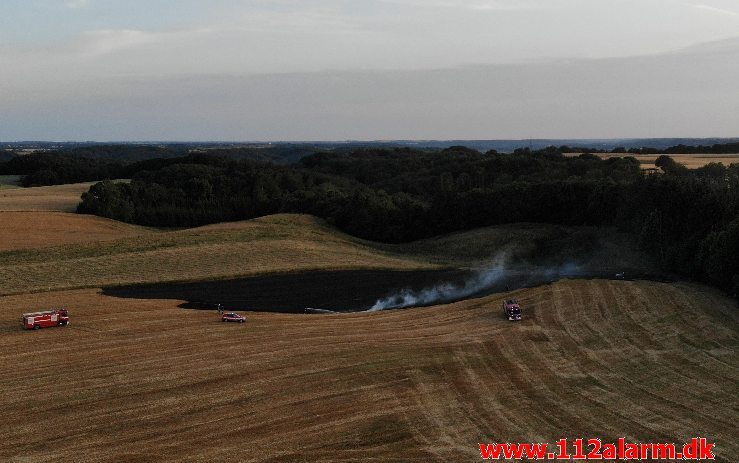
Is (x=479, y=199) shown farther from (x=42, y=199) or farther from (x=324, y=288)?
(x=42, y=199)

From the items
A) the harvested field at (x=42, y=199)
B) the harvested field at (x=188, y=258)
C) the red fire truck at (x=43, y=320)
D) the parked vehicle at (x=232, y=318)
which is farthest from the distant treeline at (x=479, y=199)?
the red fire truck at (x=43, y=320)

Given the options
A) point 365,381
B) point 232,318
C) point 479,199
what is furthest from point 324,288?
point 479,199

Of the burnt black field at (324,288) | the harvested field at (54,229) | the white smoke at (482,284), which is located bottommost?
the white smoke at (482,284)

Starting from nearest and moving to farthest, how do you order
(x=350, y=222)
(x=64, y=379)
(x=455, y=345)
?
(x=64, y=379) → (x=455, y=345) → (x=350, y=222)

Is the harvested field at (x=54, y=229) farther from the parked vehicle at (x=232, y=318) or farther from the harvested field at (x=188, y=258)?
the parked vehicle at (x=232, y=318)

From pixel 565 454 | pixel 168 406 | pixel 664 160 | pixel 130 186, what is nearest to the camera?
pixel 565 454

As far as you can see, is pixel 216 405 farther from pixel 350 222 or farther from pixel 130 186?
pixel 130 186

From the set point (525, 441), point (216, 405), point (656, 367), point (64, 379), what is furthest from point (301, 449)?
point (656, 367)
